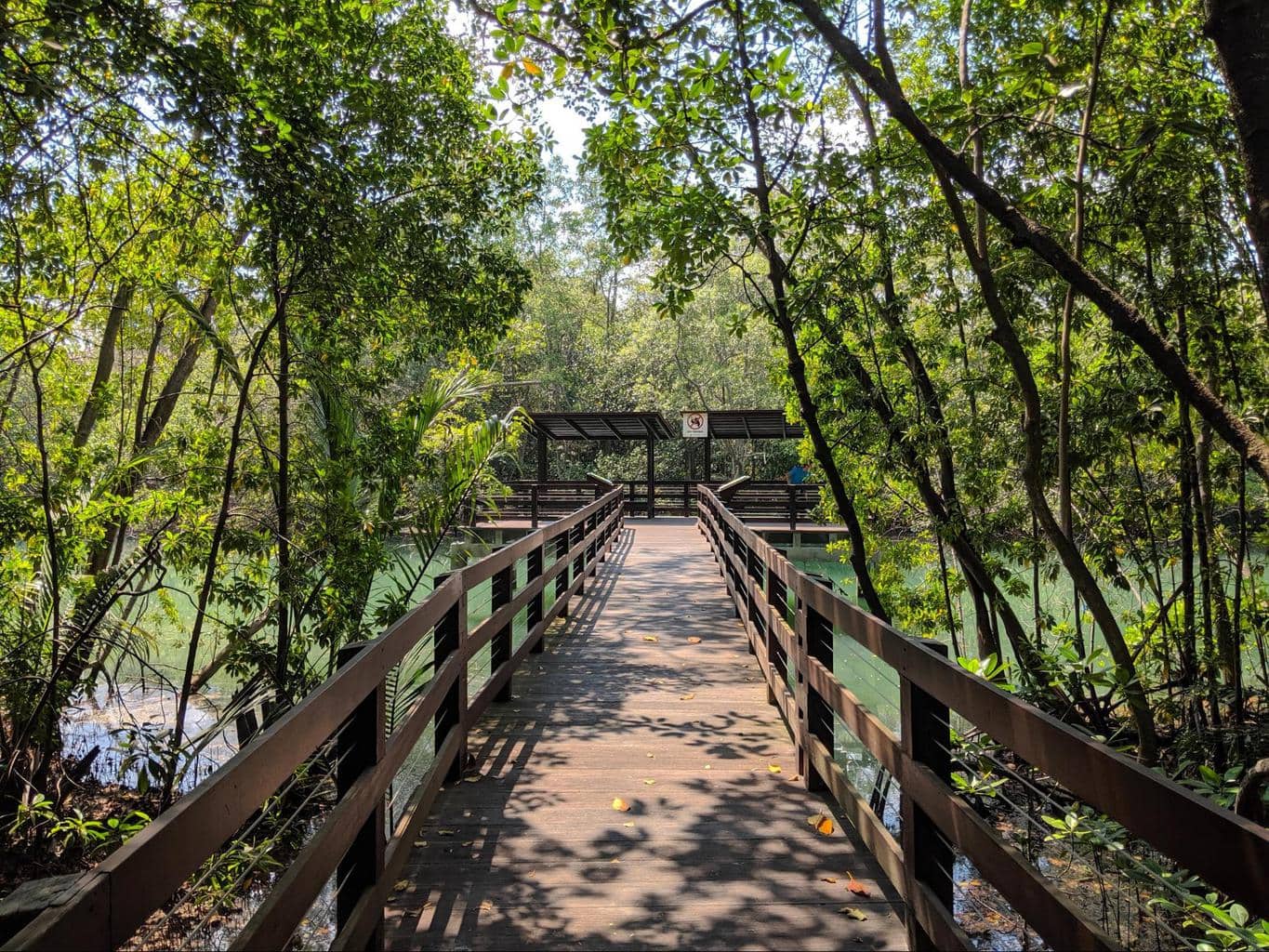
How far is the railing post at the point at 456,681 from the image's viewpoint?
3.83 metres

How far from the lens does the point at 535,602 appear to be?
273 inches

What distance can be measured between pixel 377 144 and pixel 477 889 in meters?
5.47

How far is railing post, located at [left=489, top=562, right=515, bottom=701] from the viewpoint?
5332mm

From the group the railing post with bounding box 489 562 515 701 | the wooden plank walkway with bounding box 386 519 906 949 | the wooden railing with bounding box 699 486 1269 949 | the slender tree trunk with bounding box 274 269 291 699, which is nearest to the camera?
the wooden railing with bounding box 699 486 1269 949

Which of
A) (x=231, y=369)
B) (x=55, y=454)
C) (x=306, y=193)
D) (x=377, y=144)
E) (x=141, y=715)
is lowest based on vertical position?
(x=141, y=715)

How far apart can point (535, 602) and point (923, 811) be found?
479 cm

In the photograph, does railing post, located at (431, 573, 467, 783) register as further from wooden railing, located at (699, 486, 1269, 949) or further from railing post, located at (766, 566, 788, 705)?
railing post, located at (766, 566, 788, 705)

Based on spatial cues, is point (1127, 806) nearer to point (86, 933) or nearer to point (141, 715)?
point (86, 933)

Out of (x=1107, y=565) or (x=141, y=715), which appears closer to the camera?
(x=1107, y=565)

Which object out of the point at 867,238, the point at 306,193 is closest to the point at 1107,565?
the point at 867,238

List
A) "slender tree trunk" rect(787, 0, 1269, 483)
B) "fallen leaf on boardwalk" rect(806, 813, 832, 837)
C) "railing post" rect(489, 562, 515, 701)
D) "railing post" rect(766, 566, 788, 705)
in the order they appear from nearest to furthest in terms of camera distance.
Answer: "slender tree trunk" rect(787, 0, 1269, 483) < "fallen leaf on boardwalk" rect(806, 813, 832, 837) < "railing post" rect(766, 566, 788, 705) < "railing post" rect(489, 562, 515, 701)

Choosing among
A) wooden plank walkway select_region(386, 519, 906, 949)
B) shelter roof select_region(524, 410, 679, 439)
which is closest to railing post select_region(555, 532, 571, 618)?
wooden plank walkway select_region(386, 519, 906, 949)

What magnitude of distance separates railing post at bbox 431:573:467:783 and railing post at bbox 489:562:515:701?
1231 millimetres

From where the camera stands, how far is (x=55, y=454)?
616 cm
